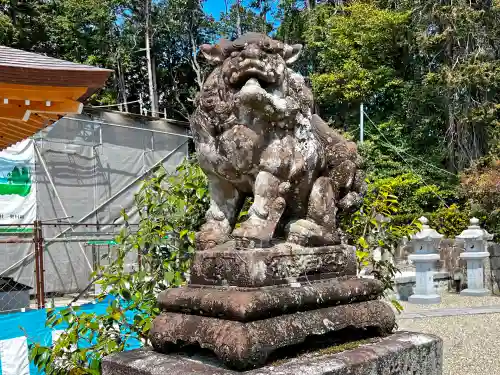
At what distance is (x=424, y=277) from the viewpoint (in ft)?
34.4

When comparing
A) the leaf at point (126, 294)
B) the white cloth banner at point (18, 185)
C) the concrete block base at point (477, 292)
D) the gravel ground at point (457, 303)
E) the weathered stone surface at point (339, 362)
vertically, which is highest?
the white cloth banner at point (18, 185)

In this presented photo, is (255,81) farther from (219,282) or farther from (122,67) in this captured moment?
(122,67)

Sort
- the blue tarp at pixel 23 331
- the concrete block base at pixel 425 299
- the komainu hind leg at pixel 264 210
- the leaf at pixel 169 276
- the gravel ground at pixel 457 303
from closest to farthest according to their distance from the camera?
the komainu hind leg at pixel 264 210
the leaf at pixel 169 276
the blue tarp at pixel 23 331
the gravel ground at pixel 457 303
the concrete block base at pixel 425 299

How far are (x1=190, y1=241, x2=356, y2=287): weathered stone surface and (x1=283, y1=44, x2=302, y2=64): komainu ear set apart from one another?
35.5 inches

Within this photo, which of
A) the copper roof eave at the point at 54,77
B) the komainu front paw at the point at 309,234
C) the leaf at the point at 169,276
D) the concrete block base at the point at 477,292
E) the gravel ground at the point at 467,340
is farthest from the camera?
the concrete block base at the point at 477,292

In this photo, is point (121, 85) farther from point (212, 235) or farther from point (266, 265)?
point (266, 265)

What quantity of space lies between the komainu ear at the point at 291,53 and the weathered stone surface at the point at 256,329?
1196 millimetres

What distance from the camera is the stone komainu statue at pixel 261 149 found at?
2375 mm

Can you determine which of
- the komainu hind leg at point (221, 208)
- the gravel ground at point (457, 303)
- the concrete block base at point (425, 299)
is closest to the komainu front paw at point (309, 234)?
the komainu hind leg at point (221, 208)

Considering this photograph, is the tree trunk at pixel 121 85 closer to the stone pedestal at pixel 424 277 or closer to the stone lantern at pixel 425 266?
the stone lantern at pixel 425 266

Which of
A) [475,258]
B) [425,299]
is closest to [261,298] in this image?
[425,299]

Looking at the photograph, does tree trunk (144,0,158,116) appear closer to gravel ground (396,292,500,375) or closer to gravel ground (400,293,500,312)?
gravel ground (400,293,500,312)

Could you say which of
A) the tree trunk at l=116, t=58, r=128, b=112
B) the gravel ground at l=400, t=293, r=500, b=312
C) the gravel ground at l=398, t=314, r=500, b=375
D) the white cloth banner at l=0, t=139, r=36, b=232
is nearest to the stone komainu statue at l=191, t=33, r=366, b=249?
the gravel ground at l=398, t=314, r=500, b=375

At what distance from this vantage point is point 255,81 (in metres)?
2.37
